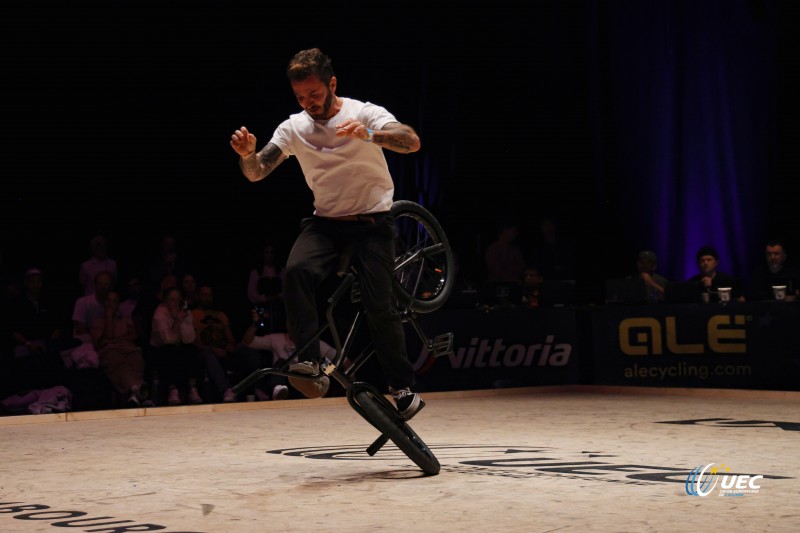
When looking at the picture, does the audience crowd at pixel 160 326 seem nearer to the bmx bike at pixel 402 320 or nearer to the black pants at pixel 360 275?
the bmx bike at pixel 402 320

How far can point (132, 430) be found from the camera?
Result: 26.4 feet

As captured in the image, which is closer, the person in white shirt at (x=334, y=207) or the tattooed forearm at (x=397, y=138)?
the tattooed forearm at (x=397, y=138)

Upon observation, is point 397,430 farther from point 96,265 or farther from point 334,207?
point 96,265

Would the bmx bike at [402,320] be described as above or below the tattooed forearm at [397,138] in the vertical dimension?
below

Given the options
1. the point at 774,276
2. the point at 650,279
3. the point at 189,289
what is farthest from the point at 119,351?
the point at 774,276

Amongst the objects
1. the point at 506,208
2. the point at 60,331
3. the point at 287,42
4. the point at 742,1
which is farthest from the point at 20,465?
the point at 742,1

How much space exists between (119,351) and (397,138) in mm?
5680

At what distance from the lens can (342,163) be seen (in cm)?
534

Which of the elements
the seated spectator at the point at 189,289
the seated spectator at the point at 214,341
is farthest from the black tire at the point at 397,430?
the seated spectator at the point at 189,289

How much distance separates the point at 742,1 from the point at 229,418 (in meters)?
8.24

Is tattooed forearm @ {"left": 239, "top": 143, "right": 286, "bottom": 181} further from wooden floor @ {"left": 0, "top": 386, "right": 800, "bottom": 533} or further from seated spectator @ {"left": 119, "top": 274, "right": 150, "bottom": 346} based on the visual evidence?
seated spectator @ {"left": 119, "top": 274, "right": 150, "bottom": 346}

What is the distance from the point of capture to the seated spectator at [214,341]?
10.4m

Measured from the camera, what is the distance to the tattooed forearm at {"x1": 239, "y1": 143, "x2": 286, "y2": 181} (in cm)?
528

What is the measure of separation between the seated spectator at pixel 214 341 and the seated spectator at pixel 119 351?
0.57 metres
